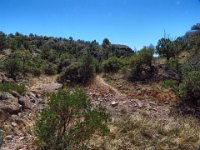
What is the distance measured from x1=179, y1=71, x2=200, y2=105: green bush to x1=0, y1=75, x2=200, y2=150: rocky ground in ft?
2.81

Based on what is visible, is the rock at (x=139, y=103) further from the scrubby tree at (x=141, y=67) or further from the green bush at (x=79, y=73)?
the green bush at (x=79, y=73)

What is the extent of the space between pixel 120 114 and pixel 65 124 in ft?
13.7

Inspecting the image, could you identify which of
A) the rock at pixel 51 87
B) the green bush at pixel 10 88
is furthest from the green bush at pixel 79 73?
the green bush at pixel 10 88

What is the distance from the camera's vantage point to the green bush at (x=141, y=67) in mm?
21500

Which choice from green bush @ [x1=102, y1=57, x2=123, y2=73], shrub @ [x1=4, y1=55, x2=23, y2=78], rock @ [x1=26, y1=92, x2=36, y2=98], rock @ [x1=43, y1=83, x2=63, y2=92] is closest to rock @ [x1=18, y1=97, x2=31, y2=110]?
rock @ [x1=26, y1=92, x2=36, y2=98]

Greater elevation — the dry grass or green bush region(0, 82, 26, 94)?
green bush region(0, 82, 26, 94)

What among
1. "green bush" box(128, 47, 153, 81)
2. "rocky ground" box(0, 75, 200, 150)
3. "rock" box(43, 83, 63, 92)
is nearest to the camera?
"rocky ground" box(0, 75, 200, 150)

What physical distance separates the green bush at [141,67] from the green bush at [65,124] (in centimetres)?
1070

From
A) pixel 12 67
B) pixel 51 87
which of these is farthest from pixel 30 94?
pixel 12 67

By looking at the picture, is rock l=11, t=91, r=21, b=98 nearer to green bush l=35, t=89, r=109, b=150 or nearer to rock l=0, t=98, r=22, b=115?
rock l=0, t=98, r=22, b=115

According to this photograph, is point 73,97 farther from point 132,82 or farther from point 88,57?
point 88,57

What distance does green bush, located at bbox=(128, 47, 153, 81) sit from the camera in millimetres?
21500

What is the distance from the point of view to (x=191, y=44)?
26.7 meters

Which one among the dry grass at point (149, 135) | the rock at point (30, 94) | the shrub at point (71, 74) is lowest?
the dry grass at point (149, 135)
